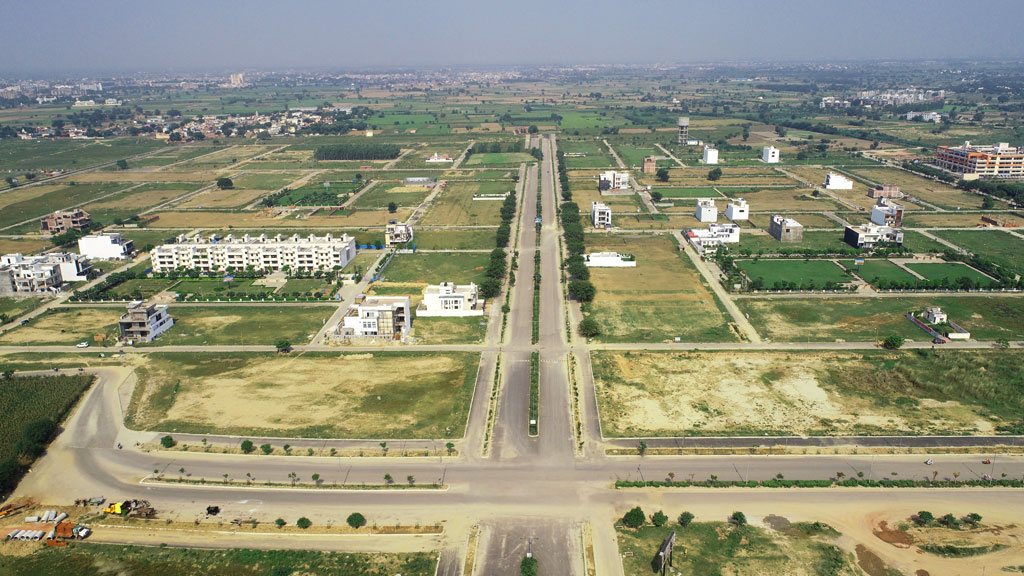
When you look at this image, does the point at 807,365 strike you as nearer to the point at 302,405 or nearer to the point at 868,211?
the point at 302,405

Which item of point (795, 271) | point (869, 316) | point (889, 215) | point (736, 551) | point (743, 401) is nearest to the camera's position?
point (736, 551)

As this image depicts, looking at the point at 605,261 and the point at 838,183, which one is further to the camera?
the point at 838,183

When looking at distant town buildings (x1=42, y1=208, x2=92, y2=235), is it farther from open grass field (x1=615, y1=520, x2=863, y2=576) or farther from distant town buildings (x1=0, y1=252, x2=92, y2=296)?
open grass field (x1=615, y1=520, x2=863, y2=576)

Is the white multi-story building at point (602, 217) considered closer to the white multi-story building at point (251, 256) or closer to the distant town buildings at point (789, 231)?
the distant town buildings at point (789, 231)

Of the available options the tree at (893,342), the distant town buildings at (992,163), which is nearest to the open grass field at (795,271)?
the tree at (893,342)

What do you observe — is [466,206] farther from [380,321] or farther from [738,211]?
[380,321]

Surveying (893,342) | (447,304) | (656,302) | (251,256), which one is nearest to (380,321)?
(447,304)
